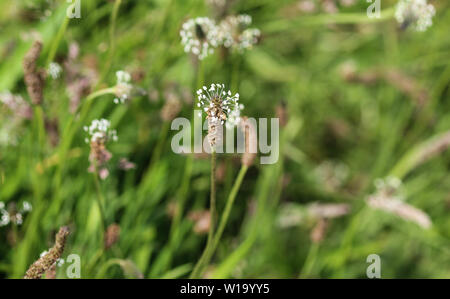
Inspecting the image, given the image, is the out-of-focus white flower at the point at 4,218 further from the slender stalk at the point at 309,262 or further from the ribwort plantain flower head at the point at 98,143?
the slender stalk at the point at 309,262

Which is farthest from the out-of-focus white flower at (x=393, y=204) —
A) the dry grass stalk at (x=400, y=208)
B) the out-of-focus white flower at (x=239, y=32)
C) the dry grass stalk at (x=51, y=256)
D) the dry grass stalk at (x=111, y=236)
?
the dry grass stalk at (x=51, y=256)

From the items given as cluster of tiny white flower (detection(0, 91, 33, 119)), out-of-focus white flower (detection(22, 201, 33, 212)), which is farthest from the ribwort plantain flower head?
cluster of tiny white flower (detection(0, 91, 33, 119))

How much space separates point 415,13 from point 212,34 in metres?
0.68

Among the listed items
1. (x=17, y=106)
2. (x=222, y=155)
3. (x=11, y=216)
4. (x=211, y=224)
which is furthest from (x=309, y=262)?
(x=17, y=106)

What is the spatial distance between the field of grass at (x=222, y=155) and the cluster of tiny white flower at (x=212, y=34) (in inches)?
3.2

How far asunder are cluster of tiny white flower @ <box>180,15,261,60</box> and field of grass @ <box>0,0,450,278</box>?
0.08 m

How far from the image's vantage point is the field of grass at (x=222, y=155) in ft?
4.75

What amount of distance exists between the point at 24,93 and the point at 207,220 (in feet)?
2.78

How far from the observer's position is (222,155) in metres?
1.79

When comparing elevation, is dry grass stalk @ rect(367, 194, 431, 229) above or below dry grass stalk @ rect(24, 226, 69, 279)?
above

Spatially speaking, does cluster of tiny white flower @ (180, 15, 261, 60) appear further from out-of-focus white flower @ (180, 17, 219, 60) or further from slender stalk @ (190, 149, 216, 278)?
slender stalk @ (190, 149, 216, 278)

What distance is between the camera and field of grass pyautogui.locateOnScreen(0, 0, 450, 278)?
4.75 ft

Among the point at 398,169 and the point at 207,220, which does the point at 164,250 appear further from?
the point at 398,169

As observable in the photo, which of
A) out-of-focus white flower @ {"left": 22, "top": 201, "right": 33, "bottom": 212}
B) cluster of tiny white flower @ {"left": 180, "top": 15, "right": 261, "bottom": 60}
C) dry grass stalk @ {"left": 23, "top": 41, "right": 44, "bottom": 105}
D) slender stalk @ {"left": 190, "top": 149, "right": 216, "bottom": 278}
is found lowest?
slender stalk @ {"left": 190, "top": 149, "right": 216, "bottom": 278}
